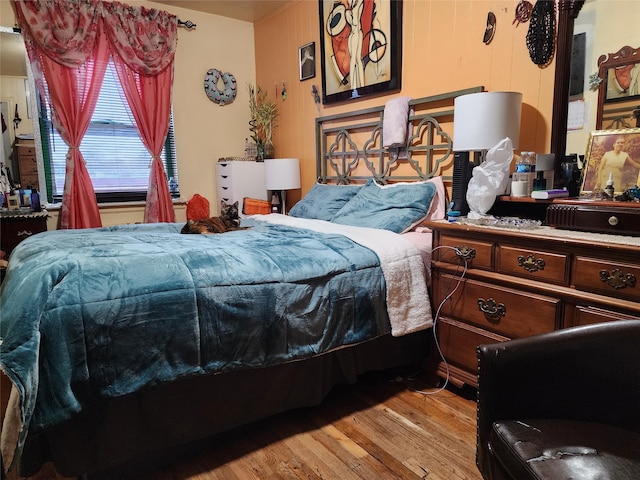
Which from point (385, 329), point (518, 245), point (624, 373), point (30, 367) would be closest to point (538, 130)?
point (518, 245)

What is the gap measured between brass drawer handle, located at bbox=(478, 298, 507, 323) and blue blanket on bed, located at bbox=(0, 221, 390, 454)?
1.39 feet

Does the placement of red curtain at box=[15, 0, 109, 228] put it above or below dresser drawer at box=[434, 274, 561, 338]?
above

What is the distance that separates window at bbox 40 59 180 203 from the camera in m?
3.70

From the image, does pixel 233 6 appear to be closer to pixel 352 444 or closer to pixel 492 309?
pixel 492 309

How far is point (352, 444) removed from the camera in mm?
1684

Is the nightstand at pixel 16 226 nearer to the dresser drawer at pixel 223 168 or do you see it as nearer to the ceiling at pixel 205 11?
the ceiling at pixel 205 11

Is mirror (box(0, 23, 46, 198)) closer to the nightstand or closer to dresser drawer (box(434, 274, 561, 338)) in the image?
the nightstand

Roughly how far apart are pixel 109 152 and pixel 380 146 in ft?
8.32

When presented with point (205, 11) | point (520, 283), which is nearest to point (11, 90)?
point (205, 11)

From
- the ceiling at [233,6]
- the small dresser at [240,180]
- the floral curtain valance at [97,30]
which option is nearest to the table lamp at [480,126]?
the small dresser at [240,180]

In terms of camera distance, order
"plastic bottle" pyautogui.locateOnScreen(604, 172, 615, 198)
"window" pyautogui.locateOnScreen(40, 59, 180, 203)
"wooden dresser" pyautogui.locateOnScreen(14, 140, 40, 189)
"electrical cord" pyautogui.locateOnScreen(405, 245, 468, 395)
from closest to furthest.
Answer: "plastic bottle" pyautogui.locateOnScreen(604, 172, 615, 198) < "electrical cord" pyautogui.locateOnScreen(405, 245, 468, 395) < "wooden dresser" pyautogui.locateOnScreen(14, 140, 40, 189) < "window" pyautogui.locateOnScreen(40, 59, 180, 203)

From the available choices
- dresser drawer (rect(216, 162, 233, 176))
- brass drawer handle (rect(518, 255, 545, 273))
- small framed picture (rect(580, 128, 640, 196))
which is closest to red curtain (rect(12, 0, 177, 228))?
dresser drawer (rect(216, 162, 233, 176))

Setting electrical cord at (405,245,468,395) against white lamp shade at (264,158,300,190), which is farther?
white lamp shade at (264,158,300,190)

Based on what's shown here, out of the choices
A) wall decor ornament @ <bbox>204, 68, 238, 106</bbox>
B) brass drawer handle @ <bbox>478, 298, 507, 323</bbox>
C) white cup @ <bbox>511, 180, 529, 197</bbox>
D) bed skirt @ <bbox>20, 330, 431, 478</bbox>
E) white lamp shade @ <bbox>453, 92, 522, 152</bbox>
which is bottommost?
bed skirt @ <bbox>20, 330, 431, 478</bbox>
